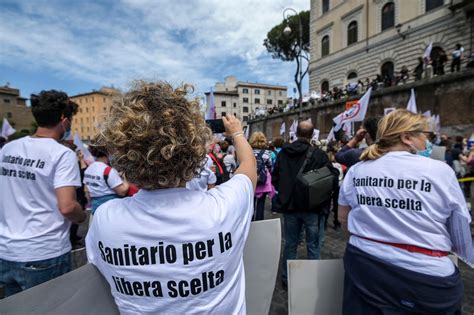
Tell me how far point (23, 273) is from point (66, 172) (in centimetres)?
65

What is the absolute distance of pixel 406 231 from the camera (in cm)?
148

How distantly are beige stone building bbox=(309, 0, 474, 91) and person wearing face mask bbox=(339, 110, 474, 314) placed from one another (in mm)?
20828

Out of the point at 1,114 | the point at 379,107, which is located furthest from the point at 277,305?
the point at 1,114

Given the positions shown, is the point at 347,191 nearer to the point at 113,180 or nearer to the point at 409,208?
the point at 409,208

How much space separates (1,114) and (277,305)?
69012 mm

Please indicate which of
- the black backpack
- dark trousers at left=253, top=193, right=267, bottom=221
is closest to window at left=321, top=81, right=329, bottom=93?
dark trousers at left=253, top=193, right=267, bottom=221

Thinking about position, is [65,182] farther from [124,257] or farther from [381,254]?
[381,254]

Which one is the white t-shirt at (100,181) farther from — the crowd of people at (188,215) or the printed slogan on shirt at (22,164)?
the printed slogan on shirt at (22,164)

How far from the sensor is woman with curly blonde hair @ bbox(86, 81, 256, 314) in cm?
95

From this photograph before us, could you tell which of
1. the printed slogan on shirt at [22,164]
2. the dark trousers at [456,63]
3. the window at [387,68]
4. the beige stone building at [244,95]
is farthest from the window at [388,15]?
the beige stone building at [244,95]

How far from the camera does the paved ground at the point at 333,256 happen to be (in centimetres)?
297

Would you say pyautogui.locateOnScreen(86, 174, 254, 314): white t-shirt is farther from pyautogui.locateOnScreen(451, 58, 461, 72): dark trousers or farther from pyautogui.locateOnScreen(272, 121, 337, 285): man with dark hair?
pyautogui.locateOnScreen(451, 58, 461, 72): dark trousers

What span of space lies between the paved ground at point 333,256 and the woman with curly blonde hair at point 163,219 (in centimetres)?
230

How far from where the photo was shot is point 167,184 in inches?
38.8
